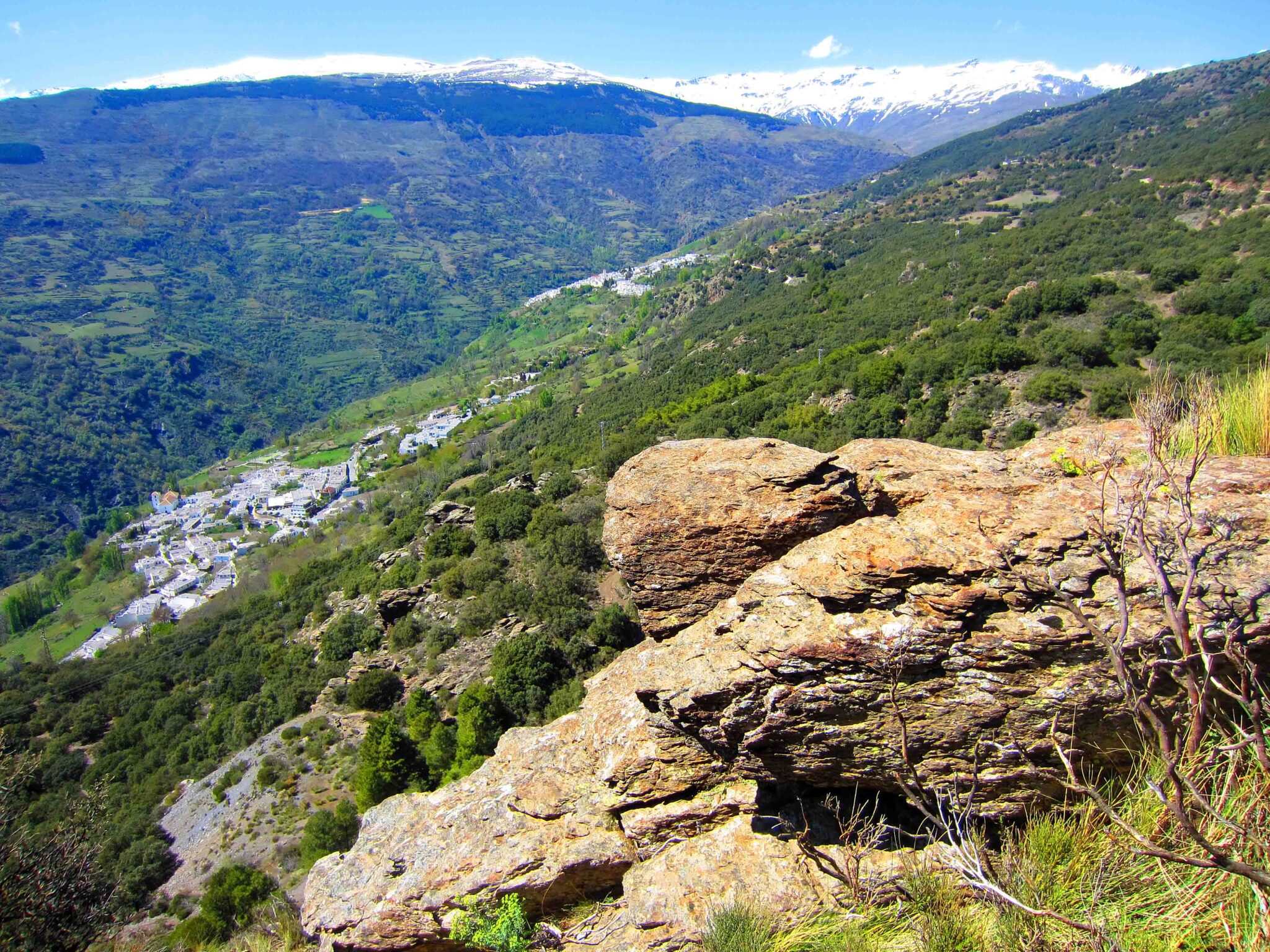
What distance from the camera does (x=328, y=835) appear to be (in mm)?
22641

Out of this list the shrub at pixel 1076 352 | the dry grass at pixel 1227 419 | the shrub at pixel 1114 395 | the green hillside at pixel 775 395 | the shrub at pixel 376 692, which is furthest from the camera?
the shrub at pixel 1076 352

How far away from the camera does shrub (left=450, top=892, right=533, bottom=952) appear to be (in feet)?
21.7

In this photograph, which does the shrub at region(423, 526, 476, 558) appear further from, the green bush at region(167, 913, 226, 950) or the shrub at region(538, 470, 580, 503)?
the green bush at region(167, 913, 226, 950)

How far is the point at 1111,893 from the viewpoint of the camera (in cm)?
417

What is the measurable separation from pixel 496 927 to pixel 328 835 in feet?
67.5

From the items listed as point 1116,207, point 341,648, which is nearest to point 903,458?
point 341,648

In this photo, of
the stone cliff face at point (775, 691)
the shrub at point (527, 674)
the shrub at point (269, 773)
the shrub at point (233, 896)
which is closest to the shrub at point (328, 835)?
the shrub at point (233, 896)

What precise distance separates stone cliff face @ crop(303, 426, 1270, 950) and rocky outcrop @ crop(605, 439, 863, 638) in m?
0.03

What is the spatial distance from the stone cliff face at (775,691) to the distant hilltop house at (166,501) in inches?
6305

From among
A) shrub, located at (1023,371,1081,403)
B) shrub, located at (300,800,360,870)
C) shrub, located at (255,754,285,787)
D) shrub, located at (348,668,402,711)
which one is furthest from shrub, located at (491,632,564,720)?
shrub, located at (1023,371,1081,403)

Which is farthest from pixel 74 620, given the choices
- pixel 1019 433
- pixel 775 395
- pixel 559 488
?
pixel 1019 433

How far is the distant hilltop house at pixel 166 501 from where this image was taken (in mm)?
135625

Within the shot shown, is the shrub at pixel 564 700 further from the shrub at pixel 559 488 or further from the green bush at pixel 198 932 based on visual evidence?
the shrub at pixel 559 488

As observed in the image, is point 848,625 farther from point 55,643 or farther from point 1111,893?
point 55,643
